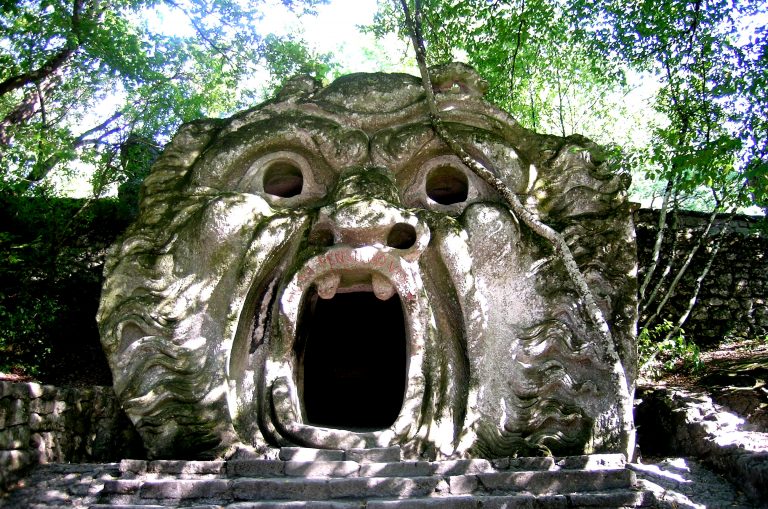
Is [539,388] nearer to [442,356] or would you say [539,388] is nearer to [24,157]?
[442,356]

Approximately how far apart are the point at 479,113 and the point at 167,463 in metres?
4.20

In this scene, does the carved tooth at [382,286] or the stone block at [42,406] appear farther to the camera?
the carved tooth at [382,286]

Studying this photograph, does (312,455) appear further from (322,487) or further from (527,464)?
(527,464)

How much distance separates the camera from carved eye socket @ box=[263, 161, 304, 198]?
632 cm

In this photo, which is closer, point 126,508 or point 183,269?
point 126,508

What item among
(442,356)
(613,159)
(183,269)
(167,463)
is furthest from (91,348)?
(613,159)

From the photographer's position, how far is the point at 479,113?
6.23 m

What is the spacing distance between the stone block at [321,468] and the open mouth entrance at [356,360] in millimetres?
2550

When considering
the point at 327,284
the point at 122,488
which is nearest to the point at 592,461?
the point at 327,284

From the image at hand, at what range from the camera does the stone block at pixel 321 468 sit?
4277 mm

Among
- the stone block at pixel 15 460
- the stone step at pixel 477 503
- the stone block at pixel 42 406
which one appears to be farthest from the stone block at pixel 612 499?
the stone block at pixel 42 406

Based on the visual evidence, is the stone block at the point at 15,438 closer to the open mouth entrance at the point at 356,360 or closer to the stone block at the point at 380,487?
the stone block at the point at 380,487

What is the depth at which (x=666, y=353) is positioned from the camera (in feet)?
27.3

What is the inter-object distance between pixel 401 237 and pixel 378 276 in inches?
17.6
